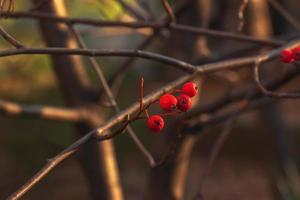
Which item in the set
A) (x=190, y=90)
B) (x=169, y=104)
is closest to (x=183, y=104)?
(x=169, y=104)

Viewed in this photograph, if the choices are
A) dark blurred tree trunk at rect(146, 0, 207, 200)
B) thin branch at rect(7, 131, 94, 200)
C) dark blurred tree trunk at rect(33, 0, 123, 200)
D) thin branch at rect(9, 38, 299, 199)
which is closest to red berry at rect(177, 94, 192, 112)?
thin branch at rect(9, 38, 299, 199)

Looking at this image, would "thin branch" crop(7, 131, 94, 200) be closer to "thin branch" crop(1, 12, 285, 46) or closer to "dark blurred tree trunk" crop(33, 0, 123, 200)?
"thin branch" crop(1, 12, 285, 46)

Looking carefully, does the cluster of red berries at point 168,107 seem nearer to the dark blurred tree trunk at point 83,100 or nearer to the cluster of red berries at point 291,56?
the cluster of red berries at point 291,56

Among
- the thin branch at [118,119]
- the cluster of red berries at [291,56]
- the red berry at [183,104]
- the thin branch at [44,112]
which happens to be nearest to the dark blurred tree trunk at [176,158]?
the thin branch at [44,112]

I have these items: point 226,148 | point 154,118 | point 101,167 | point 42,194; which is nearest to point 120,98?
point 226,148

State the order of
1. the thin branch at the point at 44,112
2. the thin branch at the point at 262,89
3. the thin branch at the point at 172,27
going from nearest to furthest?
the thin branch at the point at 262,89
the thin branch at the point at 172,27
the thin branch at the point at 44,112

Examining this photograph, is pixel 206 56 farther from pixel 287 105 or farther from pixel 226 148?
pixel 287 105
